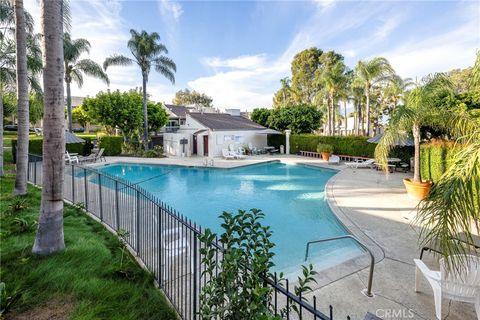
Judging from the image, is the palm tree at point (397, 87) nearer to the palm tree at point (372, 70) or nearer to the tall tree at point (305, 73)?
the palm tree at point (372, 70)

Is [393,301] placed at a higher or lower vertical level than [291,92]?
lower

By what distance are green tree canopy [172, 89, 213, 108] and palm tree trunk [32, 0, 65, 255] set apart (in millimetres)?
70456

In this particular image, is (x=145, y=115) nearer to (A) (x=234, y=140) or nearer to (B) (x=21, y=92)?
(A) (x=234, y=140)

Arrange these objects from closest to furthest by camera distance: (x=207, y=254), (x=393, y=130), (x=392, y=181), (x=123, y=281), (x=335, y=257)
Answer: (x=207, y=254) < (x=123, y=281) < (x=335, y=257) < (x=393, y=130) < (x=392, y=181)

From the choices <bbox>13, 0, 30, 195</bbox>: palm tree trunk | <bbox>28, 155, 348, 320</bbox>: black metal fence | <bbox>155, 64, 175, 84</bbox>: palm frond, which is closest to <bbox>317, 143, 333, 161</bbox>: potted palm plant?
<bbox>155, 64, 175, 84</bbox>: palm frond

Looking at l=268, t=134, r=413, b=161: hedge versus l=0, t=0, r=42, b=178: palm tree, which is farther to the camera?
l=268, t=134, r=413, b=161: hedge

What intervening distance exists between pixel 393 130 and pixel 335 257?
235 inches

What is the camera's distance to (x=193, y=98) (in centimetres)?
7494

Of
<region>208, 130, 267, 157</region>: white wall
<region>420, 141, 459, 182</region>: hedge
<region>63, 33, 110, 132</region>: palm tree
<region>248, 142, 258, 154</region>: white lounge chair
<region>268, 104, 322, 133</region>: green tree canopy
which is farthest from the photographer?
<region>268, 104, 322, 133</region>: green tree canopy

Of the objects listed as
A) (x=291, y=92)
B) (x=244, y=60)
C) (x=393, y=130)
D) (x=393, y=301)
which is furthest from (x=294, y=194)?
(x=291, y=92)

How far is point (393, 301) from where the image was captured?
4211 mm

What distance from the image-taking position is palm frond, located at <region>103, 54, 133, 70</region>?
26.0 meters

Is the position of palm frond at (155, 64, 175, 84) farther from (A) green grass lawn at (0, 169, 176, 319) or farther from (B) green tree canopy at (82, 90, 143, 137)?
(A) green grass lawn at (0, 169, 176, 319)

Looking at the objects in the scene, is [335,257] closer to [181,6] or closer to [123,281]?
[123,281]
